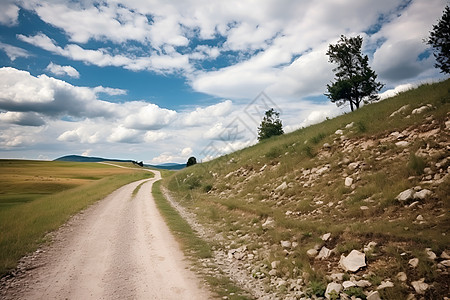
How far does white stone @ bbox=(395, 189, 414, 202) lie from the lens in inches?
308

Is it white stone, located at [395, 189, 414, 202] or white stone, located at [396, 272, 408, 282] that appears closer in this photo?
white stone, located at [396, 272, 408, 282]

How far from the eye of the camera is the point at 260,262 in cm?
811

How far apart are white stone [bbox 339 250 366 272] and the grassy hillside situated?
0.44 feet

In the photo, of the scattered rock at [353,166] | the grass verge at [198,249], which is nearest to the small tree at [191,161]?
the grass verge at [198,249]

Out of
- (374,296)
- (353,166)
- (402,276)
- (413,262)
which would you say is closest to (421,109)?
(353,166)

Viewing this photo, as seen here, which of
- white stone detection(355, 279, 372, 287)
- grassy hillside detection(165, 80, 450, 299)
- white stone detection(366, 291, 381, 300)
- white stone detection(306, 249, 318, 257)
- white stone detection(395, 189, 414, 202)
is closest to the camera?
white stone detection(366, 291, 381, 300)

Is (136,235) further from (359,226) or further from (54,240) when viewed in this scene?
(359,226)

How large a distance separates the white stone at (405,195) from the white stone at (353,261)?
11.0 ft

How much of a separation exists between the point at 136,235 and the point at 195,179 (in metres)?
20.0

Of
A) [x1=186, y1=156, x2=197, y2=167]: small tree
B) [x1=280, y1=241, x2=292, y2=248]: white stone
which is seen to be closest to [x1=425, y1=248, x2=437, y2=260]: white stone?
[x1=280, y1=241, x2=292, y2=248]: white stone

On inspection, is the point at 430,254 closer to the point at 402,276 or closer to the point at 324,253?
the point at 402,276

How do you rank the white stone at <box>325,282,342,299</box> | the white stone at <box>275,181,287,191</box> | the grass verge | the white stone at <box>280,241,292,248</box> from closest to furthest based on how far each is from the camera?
the white stone at <box>325,282,342,299</box> < the grass verge < the white stone at <box>280,241,292,248</box> < the white stone at <box>275,181,287,191</box>

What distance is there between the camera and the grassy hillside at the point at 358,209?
5.56 metres

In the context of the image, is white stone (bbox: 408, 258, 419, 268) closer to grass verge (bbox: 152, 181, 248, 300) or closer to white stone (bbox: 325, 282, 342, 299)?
white stone (bbox: 325, 282, 342, 299)
